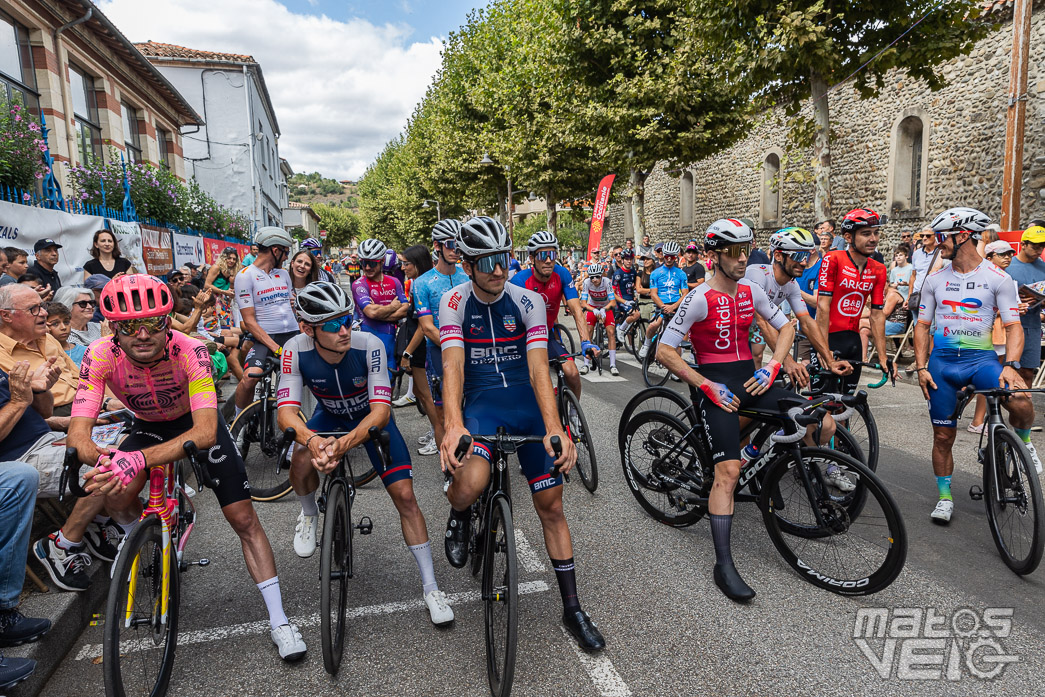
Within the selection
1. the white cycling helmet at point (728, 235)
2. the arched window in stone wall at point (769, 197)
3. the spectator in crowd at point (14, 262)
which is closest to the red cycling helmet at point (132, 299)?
the white cycling helmet at point (728, 235)

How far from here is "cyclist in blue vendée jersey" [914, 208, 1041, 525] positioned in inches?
169

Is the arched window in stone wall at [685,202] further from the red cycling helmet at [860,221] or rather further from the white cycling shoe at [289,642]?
the white cycling shoe at [289,642]

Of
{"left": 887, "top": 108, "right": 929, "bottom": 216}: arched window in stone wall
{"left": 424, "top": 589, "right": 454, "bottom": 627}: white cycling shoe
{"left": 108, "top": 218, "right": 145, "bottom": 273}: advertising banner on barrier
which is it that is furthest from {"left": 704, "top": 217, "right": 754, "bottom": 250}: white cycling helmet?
{"left": 887, "top": 108, "right": 929, "bottom": 216}: arched window in stone wall

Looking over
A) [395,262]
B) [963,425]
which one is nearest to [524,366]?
[395,262]

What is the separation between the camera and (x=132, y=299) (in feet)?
9.66

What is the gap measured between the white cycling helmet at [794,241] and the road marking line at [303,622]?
335 centimetres

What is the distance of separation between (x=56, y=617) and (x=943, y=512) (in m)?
5.54

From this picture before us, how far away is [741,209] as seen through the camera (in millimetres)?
26922

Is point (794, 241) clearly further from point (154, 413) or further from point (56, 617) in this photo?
point (56, 617)

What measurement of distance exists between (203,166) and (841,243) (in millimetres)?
34785

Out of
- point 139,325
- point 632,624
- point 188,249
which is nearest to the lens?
point 139,325

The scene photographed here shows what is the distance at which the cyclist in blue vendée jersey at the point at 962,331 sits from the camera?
4.30m

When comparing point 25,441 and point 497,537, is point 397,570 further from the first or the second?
point 25,441

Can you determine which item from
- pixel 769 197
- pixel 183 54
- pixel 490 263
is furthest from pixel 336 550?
pixel 183 54
